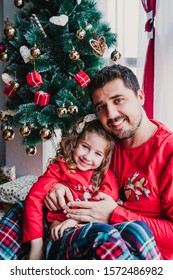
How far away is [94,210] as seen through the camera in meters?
0.92

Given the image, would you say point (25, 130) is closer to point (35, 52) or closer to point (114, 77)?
point (35, 52)

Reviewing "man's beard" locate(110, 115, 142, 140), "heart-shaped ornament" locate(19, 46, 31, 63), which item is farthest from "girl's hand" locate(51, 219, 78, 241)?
"heart-shaped ornament" locate(19, 46, 31, 63)

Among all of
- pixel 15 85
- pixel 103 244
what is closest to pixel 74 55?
pixel 15 85

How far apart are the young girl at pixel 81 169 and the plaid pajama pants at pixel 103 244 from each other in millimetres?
99

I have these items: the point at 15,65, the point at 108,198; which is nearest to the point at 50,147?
the point at 15,65

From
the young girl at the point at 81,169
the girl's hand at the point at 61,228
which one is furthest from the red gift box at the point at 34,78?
the girl's hand at the point at 61,228

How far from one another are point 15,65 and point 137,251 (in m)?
1.15

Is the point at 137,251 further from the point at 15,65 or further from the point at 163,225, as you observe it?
the point at 15,65

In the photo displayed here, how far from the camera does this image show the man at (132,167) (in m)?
0.88

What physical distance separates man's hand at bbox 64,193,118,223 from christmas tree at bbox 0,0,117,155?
64cm

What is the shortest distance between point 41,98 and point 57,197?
2.19ft

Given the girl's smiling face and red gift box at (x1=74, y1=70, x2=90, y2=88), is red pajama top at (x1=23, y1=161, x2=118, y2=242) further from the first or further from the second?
red gift box at (x1=74, y1=70, x2=90, y2=88)

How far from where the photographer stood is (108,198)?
934mm

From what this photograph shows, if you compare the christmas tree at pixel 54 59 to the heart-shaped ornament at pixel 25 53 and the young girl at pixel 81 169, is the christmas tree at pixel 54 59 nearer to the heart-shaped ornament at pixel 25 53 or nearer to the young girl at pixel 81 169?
the heart-shaped ornament at pixel 25 53
